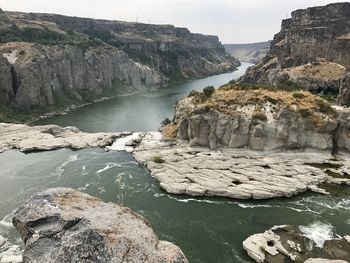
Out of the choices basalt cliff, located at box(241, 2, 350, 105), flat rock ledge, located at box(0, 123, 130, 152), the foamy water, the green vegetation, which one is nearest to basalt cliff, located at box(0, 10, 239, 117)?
flat rock ledge, located at box(0, 123, 130, 152)

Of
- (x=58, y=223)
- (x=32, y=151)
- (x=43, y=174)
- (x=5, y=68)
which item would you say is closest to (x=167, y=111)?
(x=5, y=68)

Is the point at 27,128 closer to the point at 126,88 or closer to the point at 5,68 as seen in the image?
the point at 5,68

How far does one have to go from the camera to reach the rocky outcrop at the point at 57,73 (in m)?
125

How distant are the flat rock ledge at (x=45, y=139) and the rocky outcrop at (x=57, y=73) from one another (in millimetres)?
34217

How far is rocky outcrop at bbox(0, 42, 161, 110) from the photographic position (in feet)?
409

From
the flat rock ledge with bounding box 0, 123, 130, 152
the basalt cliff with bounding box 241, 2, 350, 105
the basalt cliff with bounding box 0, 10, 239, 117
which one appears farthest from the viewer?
the basalt cliff with bounding box 0, 10, 239, 117

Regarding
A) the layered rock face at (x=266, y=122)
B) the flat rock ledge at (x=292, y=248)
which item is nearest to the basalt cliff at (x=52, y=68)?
the layered rock face at (x=266, y=122)

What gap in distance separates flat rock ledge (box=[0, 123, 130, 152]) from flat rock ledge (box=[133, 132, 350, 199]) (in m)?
11.9

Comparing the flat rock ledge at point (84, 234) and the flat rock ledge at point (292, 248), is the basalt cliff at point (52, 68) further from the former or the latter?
the flat rock ledge at point (84, 234)

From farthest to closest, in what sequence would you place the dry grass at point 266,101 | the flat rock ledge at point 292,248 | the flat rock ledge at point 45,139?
1. the flat rock ledge at point 45,139
2. the dry grass at point 266,101
3. the flat rock ledge at point 292,248

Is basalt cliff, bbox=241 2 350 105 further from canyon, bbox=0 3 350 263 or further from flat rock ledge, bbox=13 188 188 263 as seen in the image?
flat rock ledge, bbox=13 188 188 263

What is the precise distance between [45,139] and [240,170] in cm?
4413

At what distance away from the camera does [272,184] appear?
59.4m

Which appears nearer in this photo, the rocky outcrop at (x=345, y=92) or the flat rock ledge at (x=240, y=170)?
the flat rock ledge at (x=240, y=170)
